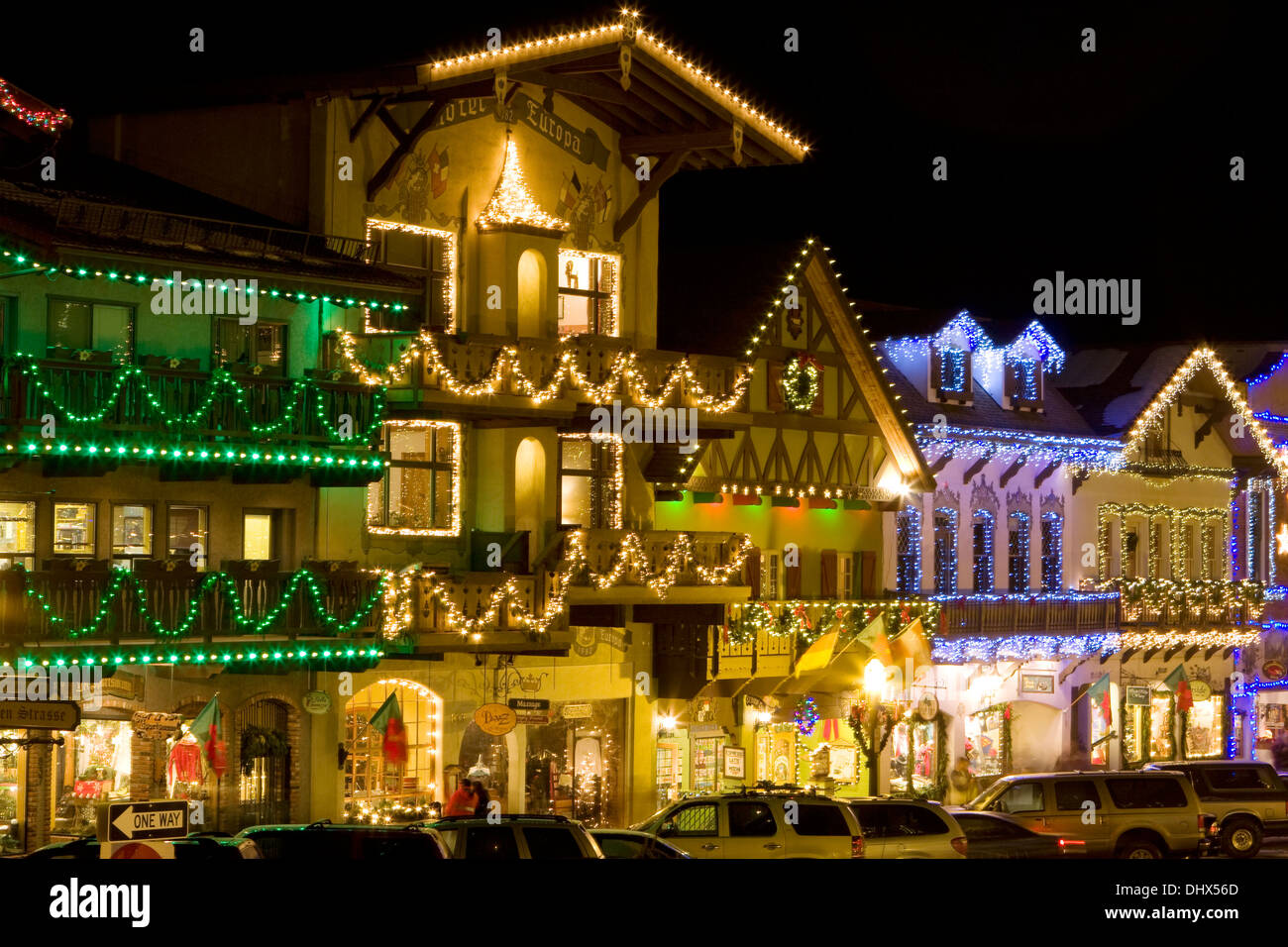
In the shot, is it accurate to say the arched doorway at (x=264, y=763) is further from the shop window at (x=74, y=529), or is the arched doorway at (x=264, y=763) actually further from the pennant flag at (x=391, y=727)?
the shop window at (x=74, y=529)

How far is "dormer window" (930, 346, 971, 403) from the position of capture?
47.0 metres

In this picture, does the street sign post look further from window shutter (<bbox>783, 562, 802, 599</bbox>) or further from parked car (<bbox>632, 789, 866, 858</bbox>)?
window shutter (<bbox>783, 562, 802, 599</bbox>)

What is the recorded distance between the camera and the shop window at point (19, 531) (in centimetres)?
3100

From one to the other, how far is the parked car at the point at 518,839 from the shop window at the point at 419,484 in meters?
9.67

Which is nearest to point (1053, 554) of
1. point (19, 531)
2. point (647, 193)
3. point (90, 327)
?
point (647, 193)

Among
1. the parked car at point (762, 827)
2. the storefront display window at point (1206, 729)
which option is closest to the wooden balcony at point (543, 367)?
the parked car at point (762, 827)

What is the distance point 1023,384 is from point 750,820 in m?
21.1

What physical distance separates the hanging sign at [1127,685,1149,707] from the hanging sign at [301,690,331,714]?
2366 centimetres

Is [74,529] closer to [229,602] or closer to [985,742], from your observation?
[229,602]

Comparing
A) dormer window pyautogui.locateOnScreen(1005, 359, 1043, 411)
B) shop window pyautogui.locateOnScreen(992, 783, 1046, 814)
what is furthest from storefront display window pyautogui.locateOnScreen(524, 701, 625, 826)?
dormer window pyautogui.locateOnScreen(1005, 359, 1043, 411)

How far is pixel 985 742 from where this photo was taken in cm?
4903

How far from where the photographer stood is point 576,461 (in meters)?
38.5
